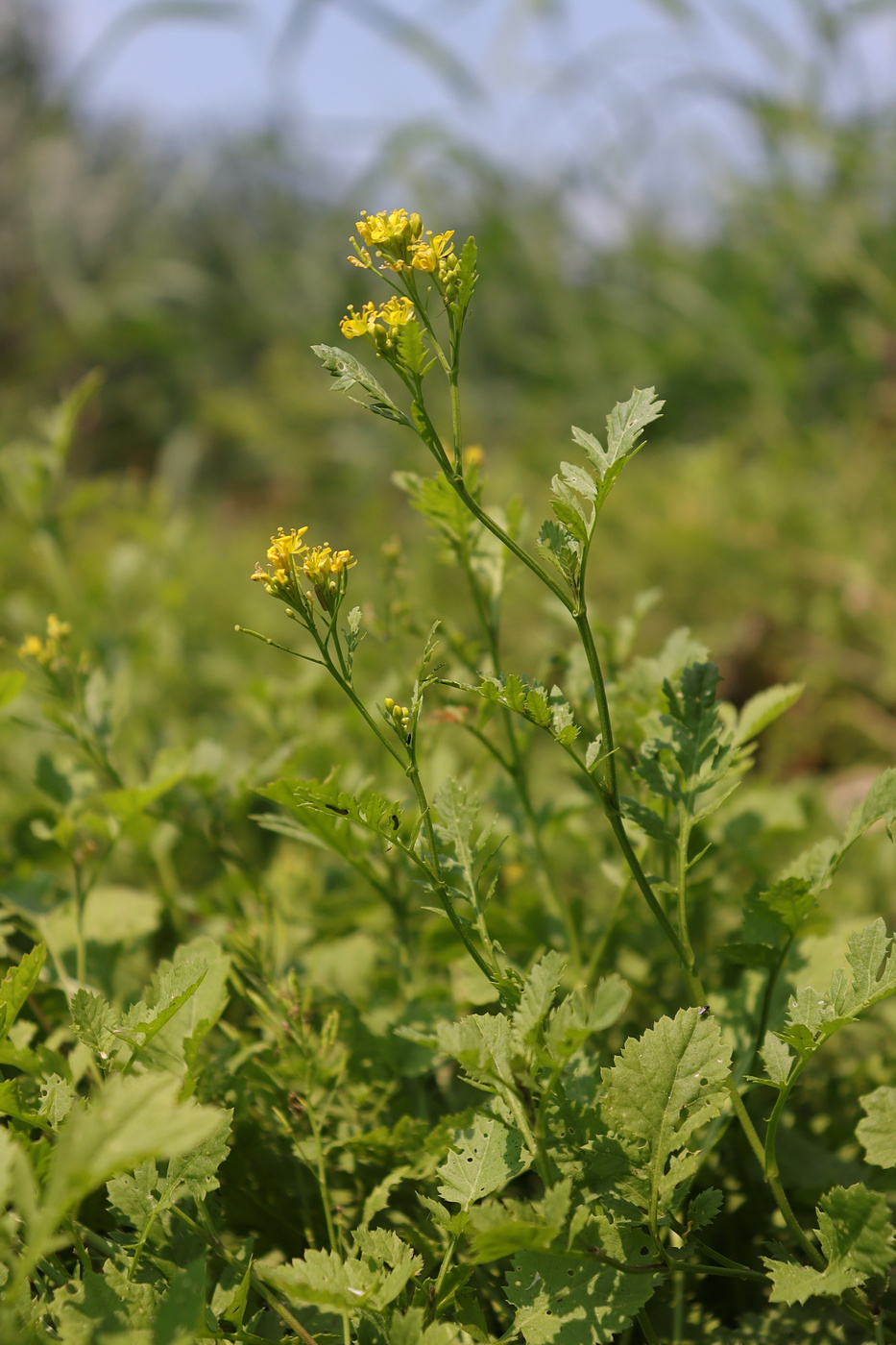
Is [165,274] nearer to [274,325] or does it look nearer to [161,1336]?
[274,325]

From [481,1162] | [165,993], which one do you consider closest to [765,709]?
[481,1162]

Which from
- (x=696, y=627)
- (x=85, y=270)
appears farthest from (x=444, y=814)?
(x=85, y=270)

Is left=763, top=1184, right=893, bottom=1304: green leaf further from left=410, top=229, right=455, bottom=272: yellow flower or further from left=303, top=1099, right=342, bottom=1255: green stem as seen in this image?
left=410, top=229, right=455, bottom=272: yellow flower

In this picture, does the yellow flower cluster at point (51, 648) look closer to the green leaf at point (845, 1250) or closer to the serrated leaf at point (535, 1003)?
the serrated leaf at point (535, 1003)

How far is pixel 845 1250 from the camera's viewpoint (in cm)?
74

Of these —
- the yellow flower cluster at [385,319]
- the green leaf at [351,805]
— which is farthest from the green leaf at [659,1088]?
the yellow flower cluster at [385,319]

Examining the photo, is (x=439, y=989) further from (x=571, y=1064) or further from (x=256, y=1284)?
(x=256, y=1284)

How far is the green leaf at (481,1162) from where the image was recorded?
756 mm

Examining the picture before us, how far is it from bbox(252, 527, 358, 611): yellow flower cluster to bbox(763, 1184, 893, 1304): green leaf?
0.59 m

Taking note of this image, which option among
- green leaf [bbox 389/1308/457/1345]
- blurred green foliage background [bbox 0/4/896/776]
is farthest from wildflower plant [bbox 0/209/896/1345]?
blurred green foliage background [bbox 0/4/896/776]

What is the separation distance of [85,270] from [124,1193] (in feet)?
22.2

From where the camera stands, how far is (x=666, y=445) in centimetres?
408

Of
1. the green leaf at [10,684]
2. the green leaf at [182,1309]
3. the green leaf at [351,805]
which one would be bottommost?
the green leaf at [182,1309]

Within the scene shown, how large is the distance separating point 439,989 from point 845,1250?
0.48m
